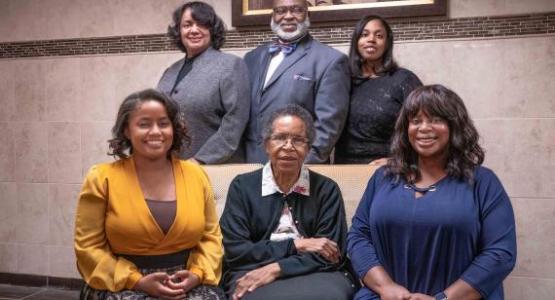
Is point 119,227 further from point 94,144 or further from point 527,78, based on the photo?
point 527,78

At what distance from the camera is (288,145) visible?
7.60 ft

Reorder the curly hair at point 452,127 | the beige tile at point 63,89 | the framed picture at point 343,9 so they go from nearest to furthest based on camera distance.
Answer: the curly hair at point 452,127 → the framed picture at point 343,9 → the beige tile at point 63,89

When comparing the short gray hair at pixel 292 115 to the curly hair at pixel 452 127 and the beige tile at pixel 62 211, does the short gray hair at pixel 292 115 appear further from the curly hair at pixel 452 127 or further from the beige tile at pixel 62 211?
the beige tile at pixel 62 211

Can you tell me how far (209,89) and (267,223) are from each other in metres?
0.81

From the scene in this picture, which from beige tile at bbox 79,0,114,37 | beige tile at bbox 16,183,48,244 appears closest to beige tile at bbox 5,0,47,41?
beige tile at bbox 79,0,114,37

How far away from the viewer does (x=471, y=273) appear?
197 cm

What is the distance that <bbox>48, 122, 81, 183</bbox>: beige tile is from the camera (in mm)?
4016

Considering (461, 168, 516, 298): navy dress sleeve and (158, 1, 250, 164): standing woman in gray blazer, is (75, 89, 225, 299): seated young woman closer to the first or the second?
(158, 1, 250, 164): standing woman in gray blazer

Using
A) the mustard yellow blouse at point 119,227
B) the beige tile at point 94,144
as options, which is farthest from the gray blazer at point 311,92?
the beige tile at point 94,144

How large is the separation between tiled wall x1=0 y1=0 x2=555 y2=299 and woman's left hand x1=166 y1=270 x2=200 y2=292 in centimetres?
190

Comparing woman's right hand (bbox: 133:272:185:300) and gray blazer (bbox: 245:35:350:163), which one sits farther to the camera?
gray blazer (bbox: 245:35:350:163)

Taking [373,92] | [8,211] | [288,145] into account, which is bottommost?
[8,211]

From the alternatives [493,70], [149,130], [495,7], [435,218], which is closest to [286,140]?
[149,130]

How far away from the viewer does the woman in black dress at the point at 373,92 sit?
9.11ft
